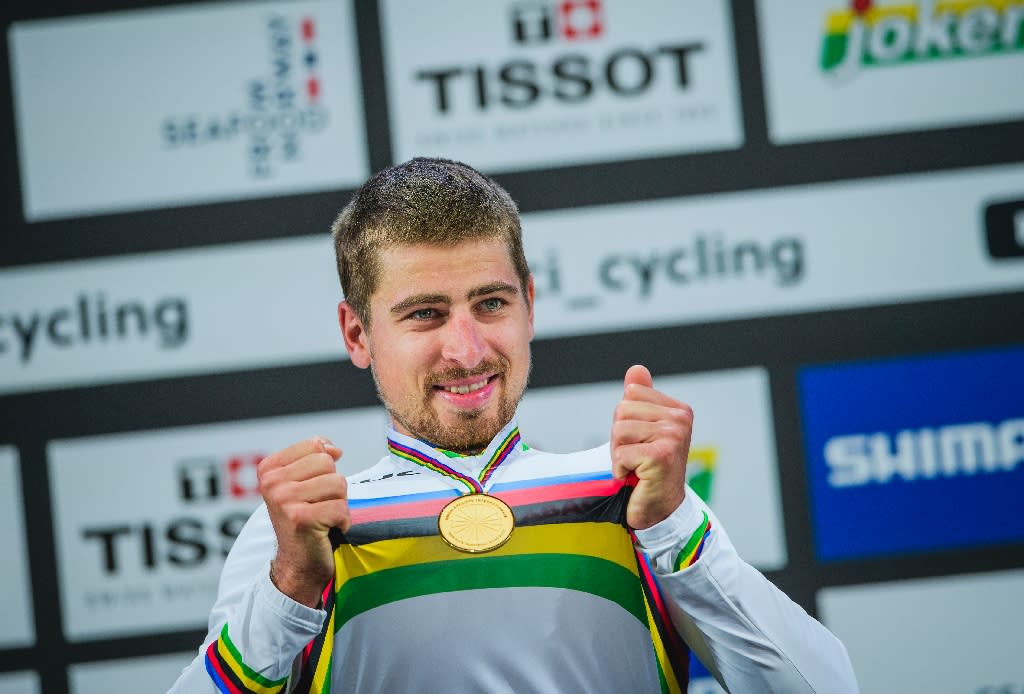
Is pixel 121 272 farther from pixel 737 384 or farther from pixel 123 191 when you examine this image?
pixel 737 384

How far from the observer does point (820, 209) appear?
8.89 ft

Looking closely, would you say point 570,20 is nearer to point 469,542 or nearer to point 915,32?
point 915,32

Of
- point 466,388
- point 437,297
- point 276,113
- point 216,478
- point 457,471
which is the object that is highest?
point 276,113

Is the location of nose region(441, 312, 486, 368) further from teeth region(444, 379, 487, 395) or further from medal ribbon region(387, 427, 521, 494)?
medal ribbon region(387, 427, 521, 494)

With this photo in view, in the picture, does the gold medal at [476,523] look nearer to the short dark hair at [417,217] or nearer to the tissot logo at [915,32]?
the short dark hair at [417,217]

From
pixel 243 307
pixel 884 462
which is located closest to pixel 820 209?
pixel 884 462

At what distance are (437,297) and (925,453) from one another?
1.92m

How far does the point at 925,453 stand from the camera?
2.66m

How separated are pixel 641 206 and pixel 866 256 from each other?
A: 0.62 meters

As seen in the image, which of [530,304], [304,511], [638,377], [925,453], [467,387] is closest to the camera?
[304,511]

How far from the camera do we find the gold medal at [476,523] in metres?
1.14

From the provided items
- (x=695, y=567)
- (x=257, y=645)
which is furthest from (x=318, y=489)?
(x=695, y=567)

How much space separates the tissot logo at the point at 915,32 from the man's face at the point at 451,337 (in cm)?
187

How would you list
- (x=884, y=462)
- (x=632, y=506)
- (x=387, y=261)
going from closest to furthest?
(x=632, y=506) → (x=387, y=261) → (x=884, y=462)
